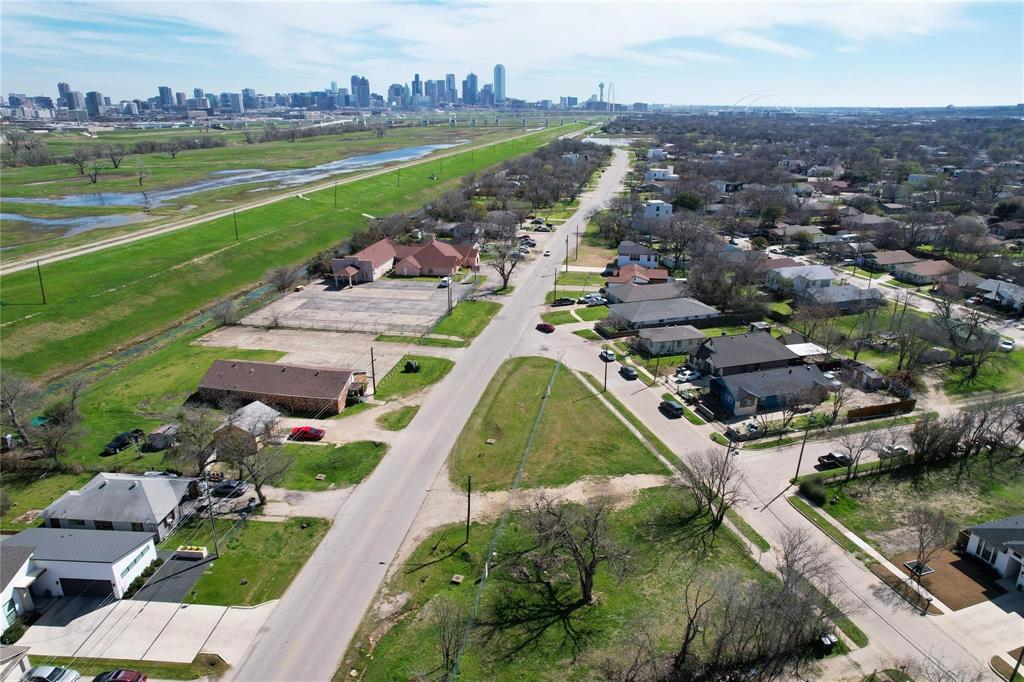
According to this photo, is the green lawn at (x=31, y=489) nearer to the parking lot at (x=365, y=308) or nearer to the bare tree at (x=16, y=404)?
the bare tree at (x=16, y=404)

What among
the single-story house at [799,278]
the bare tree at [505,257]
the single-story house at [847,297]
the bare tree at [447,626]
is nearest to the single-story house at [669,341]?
the single-story house at [847,297]

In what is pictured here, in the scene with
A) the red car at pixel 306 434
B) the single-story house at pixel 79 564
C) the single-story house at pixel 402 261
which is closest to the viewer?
the single-story house at pixel 79 564

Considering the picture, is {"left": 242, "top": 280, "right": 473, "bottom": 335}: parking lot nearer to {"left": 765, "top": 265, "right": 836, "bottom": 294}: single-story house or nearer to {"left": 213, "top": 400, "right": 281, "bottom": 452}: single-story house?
{"left": 213, "top": 400, "right": 281, "bottom": 452}: single-story house

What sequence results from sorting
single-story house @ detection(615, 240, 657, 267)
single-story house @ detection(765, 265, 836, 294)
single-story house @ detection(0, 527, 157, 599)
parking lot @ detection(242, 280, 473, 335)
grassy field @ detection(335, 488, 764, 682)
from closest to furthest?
grassy field @ detection(335, 488, 764, 682)
single-story house @ detection(0, 527, 157, 599)
parking lot @ detection(242, 280, 473, 335)
single-story house @ detection(765, 265, 836, 294)
single-story house @ detection(615, 240, 657, 267)

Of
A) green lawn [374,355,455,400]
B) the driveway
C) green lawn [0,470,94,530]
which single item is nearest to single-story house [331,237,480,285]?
green lawn [374,355,455,400]

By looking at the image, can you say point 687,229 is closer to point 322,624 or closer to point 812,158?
point 322,624

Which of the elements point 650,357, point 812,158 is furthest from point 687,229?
point 812,158
